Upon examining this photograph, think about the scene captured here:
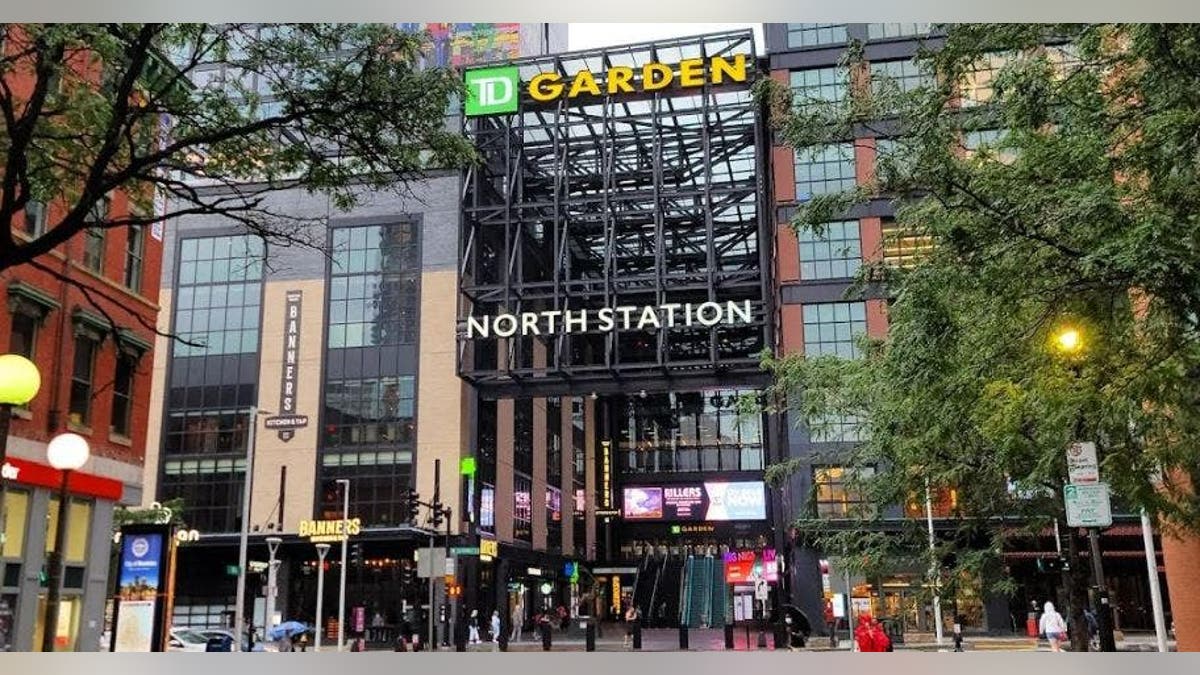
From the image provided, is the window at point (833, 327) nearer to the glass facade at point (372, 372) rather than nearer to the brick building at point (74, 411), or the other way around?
the glass facade at point (372, 372)

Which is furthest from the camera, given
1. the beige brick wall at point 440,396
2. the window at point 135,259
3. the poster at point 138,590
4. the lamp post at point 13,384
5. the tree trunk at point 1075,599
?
the beige brick wall at point 440,396

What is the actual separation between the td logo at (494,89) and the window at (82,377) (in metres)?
28.2

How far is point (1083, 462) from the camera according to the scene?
13.3 m

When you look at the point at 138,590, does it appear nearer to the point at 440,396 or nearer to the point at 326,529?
the point at 326,529

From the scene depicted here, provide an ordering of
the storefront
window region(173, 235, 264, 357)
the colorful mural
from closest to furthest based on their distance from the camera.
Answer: the storefront, window region(173, 235, 264, 357), the colorful mural

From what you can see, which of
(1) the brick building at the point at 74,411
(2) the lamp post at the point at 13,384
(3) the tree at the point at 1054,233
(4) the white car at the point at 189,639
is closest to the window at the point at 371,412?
(4) the white car at the point at 189,639

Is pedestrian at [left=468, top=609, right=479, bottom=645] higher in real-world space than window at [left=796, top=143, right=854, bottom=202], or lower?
lower

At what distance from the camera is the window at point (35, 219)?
21703mm

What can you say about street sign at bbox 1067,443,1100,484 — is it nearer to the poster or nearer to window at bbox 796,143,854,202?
the poster

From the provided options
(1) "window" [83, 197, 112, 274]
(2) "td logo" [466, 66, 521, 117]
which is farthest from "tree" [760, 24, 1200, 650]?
(2) "td logo" [466, 66, 521, 117]

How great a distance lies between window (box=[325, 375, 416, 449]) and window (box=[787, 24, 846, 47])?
25.0 meters

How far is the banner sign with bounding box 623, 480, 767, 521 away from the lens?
7100 cm

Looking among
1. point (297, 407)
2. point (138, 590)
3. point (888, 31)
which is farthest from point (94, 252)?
point (888, 31)

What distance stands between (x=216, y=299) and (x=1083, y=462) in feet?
169
